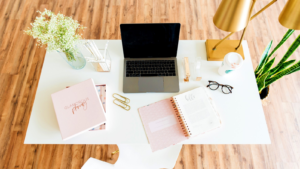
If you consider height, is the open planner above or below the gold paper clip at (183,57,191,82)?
below

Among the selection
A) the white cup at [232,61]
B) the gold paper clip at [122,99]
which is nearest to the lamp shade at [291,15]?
the white cup at [232,61]

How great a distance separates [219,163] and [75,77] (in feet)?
4.75

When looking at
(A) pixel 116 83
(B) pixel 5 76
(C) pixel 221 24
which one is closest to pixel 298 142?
(C) pixel 221 24

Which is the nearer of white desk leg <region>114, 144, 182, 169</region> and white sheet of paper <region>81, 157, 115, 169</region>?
white sheet of paper <region>81, 157, 115, 169</region>

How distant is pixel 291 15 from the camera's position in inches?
31.8

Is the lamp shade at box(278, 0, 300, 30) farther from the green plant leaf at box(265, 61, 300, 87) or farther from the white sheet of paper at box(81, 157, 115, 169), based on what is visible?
the white sheet of paper at box(81, 157, 115, 169)

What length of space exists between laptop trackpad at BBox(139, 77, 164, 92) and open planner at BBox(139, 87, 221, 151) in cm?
9

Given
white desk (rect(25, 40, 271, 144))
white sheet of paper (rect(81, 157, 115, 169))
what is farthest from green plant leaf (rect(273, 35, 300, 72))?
white sheet of paper (rect(81, 157, 115, 169))

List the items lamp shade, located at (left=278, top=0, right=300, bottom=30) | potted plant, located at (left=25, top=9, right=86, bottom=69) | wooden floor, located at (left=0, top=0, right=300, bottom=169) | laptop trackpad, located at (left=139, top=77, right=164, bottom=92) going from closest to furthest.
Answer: lamp shade, located at (left=278, top=0, right=300, bottom=30) → potted plant, located at (left=25, top=9, right=86, bottom=69) → laptop trackpad, located at (left=139, top=77, right=164, bottom=92) → wooden floor, located at (left=0, top=0, right=300, bottom=169)

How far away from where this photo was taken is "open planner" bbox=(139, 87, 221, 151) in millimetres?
1013

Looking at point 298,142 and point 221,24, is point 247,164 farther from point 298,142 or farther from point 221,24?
point 221,24

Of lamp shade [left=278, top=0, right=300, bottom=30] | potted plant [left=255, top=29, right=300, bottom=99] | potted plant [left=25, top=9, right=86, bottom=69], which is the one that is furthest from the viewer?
potted plant [left=255, top=29, right=300, bottom=99]

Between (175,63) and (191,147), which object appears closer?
(175,63)

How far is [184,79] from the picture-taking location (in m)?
1.15
